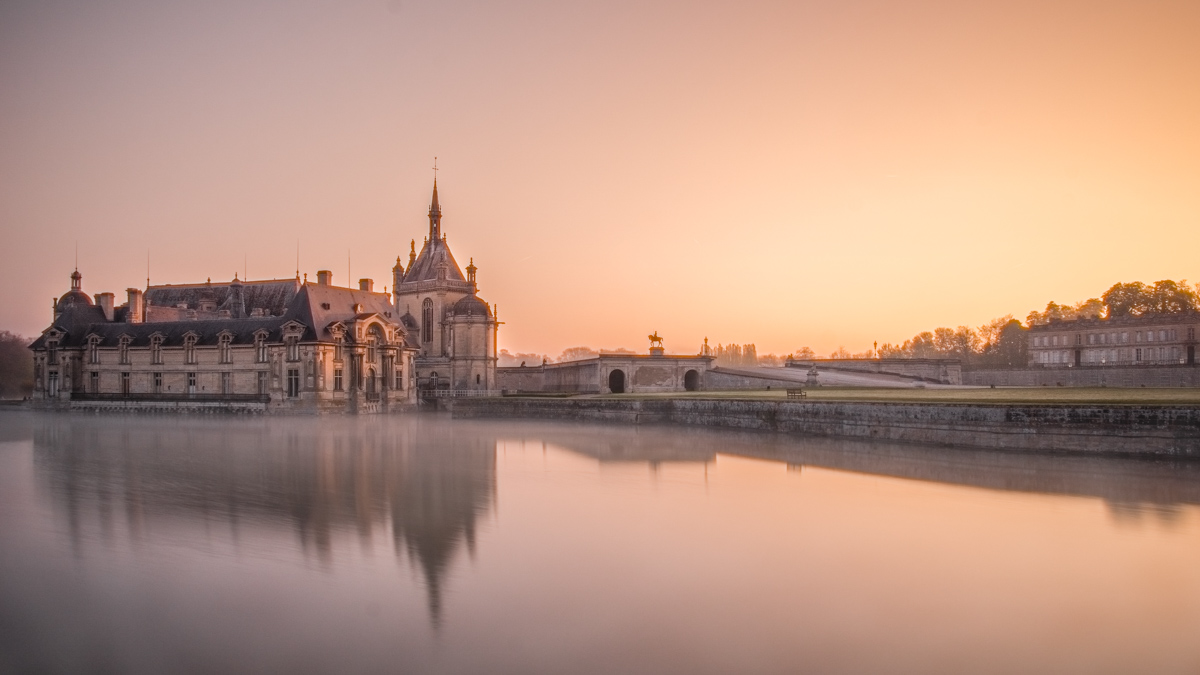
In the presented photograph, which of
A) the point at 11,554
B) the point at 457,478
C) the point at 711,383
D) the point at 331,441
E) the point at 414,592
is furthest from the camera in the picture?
the point at 711,383

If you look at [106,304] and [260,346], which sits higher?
[106,304]

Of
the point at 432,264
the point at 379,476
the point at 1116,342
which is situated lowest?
the point at 379,476

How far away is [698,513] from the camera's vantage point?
14.0 meters

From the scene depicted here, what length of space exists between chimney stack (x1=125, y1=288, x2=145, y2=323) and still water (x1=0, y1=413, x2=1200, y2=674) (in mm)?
34982

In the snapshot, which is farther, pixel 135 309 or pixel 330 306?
pixel 135 309

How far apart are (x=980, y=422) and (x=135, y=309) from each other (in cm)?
4934

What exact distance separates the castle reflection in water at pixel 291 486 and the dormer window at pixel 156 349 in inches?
676

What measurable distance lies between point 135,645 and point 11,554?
495 centimetres

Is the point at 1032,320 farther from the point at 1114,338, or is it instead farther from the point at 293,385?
the point at 293,385

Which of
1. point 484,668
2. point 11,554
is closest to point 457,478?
point 11,554

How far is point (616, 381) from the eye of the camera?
50.0m

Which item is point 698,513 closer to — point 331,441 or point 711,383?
point 331,441

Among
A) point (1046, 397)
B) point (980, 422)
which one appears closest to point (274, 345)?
point (980, 422)

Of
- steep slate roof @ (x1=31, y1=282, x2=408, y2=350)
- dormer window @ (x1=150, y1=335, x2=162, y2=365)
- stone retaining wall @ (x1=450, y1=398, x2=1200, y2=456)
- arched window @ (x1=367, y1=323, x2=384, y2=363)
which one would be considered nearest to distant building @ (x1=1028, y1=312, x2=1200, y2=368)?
stone retaining wall @ (x1=450, y1=398, x2=1200, y2=456)
